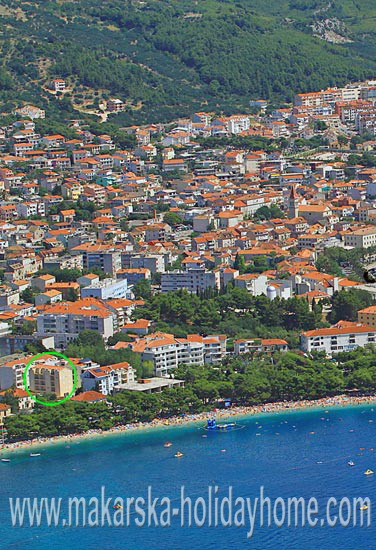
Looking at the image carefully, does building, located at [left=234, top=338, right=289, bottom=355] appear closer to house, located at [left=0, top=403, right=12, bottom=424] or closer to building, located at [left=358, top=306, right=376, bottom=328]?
building, located at [left=358, top=306, right=376, bottom=328]

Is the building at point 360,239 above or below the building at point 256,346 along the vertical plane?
above

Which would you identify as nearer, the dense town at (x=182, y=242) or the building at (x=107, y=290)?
the dense town at (x=182, y=242)

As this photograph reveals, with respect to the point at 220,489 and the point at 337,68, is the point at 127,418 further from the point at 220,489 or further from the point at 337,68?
the point at 337,68

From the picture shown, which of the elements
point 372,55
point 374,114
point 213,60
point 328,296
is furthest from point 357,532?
point 372,55

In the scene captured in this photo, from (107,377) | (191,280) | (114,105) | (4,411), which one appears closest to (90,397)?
(107,377)

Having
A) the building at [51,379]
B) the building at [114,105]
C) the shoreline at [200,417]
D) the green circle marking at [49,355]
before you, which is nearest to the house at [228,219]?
the green circle marking at [49,355]

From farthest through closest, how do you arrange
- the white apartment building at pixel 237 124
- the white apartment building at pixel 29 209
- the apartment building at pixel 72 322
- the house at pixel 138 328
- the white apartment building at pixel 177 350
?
the white apartment building at pixel 237 124
the white apartment building at pixel 29 209
the house at pixel 138 328
the apartment building at pixel 72 322
the white apartment building at pixel 177 350

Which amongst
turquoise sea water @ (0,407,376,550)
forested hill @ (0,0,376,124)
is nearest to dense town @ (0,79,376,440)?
forested hill @ (0,0,376,124)

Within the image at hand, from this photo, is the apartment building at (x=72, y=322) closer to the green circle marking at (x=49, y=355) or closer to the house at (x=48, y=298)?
the green circle marking at (x=49, y=355)
